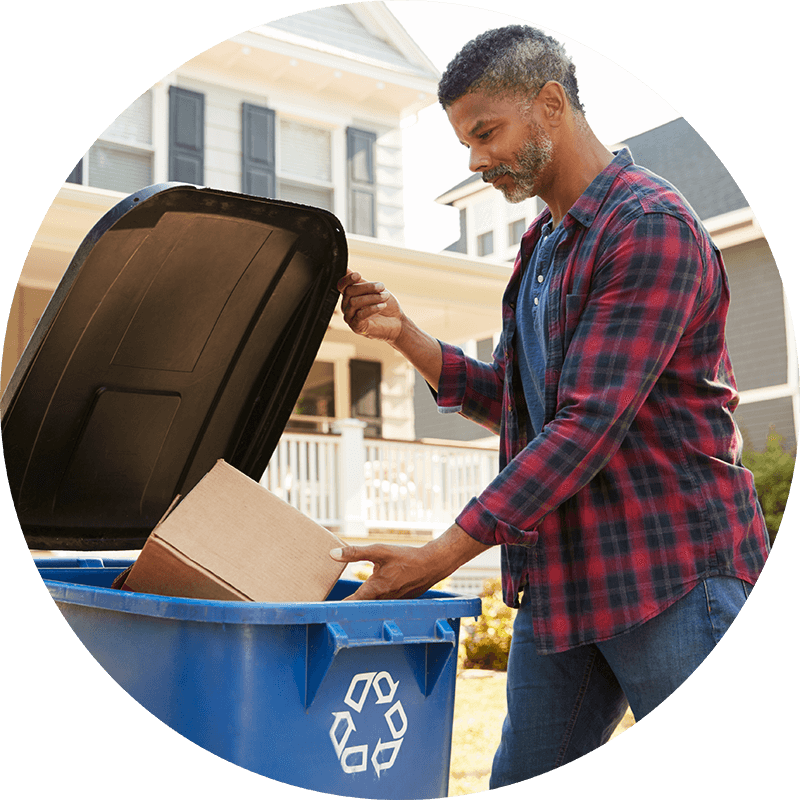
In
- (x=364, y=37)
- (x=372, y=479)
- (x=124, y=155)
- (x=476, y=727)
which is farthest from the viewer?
(x=364, y=37)

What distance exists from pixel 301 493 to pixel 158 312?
5466 millimetres

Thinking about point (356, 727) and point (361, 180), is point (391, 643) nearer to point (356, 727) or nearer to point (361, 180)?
point (356, 727)

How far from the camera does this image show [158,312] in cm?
227

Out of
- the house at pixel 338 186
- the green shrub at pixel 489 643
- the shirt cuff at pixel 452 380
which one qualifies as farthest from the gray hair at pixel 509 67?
the house at pixel 338 186

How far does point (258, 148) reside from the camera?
30.1ft

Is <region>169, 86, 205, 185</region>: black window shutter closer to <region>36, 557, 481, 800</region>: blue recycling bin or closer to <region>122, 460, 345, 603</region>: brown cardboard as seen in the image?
<region>122, 460, 345, 603</region>: brown cardboard

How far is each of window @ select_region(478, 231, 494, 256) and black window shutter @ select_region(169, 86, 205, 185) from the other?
26.7 feet

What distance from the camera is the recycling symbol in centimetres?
164

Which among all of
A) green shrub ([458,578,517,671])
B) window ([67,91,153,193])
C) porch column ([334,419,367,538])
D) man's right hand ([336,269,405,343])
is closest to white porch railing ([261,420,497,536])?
porch column ([334,419,367,538])

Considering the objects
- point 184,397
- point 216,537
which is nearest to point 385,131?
point 184,397

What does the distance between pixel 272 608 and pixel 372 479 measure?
6701 millimetres

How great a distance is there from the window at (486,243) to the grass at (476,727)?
11226 mm

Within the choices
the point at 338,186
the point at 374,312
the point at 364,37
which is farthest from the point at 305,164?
the point at 374,312

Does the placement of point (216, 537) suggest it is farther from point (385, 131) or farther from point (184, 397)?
point (385, 131)
